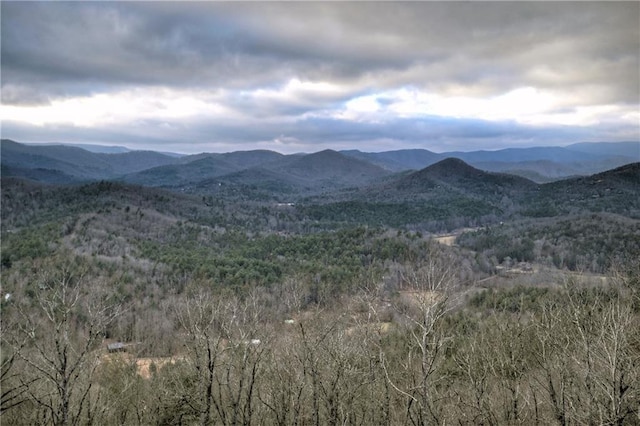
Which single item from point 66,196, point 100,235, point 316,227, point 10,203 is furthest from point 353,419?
point 10,203

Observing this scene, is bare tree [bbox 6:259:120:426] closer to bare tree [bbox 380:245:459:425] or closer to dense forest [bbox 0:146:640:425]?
dense forest [bbox 0:146:640:425]

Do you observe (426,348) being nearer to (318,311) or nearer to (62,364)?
(318,311)

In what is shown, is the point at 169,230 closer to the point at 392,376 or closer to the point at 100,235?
the point at 100,235

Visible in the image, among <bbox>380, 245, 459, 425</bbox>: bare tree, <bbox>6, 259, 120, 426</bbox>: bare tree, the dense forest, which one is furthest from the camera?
the dense forest

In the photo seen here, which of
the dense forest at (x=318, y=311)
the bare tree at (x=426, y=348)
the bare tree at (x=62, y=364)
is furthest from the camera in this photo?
the dense forest at (x=318, y=311)

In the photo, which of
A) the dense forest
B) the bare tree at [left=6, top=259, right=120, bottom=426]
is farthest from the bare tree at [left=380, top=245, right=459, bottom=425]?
the bare tree at [left=6, top=259, right=120, bottom=426]

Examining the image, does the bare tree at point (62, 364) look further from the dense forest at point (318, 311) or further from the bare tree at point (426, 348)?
the bare tree at point (426, 348)

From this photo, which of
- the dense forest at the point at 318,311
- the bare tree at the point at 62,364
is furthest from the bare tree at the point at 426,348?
the bare tree at the point at 62,364

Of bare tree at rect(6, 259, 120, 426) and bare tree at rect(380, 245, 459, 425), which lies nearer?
bare tree at rect(380, 245, 459, 425)
